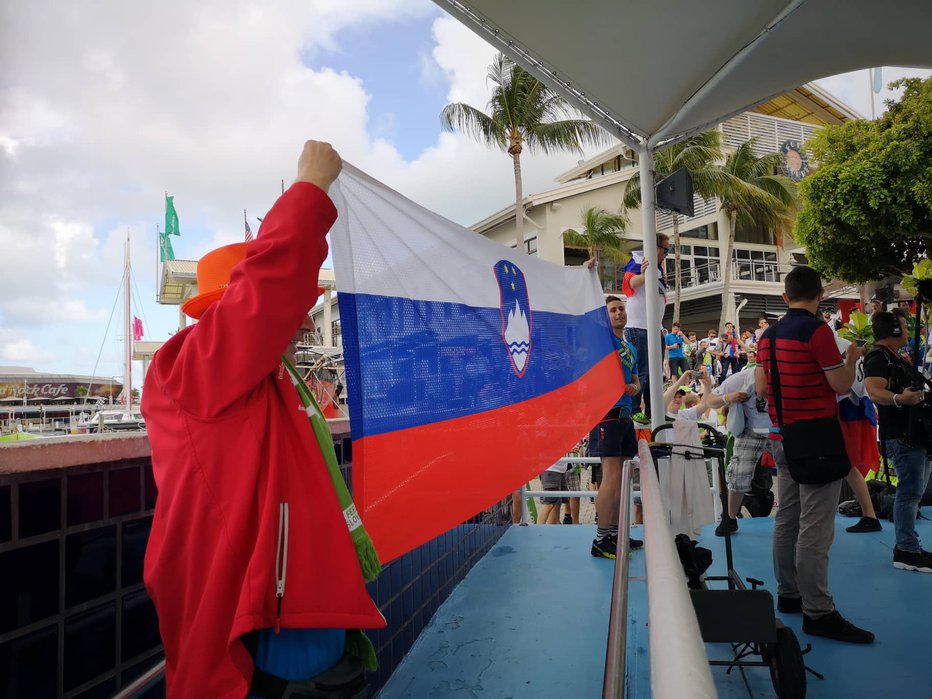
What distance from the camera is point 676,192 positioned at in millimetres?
4898

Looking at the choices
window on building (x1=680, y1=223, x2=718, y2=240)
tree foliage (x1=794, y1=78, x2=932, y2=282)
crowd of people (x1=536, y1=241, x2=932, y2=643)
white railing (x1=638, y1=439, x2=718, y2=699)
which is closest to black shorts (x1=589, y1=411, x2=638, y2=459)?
crowd of people (x1=536, y1=241, x2=932, y2=643)

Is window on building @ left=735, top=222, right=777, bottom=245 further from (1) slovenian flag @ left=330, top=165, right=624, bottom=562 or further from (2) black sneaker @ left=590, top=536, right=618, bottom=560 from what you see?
(1) slovenian flag @ left=330, top=165, right=624, bottom=562

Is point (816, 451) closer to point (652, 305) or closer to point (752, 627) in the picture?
point (752, 627)

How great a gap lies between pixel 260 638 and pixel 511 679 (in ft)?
6.04

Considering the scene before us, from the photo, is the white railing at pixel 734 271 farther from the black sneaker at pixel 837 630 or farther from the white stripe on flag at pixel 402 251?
the white stripe on flag at pixel 402 251

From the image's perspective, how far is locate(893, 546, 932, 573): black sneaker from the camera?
4.31 m

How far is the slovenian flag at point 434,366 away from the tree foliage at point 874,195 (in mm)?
9292

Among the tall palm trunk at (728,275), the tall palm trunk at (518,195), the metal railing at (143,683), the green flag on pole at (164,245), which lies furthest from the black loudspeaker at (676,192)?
the green flag on pole at (164,245)

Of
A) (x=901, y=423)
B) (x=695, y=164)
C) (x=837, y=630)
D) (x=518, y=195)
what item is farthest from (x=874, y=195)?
(x=695, y=164)

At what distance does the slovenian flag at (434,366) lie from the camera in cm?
213

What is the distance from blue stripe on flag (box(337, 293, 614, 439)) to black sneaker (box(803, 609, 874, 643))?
6.39 feet

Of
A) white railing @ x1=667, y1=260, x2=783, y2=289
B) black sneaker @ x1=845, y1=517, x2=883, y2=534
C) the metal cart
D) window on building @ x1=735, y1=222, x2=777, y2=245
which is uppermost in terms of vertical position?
window on building @ x1=735, y1=222, x2=777, y2=245

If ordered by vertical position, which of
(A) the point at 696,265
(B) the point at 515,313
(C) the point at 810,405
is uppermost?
(A) the point at 696,265

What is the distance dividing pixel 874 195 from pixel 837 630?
30.4 feet
